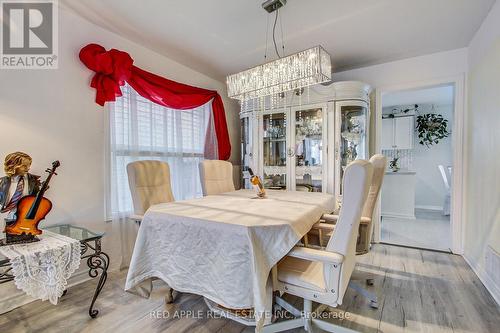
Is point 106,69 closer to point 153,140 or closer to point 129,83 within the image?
point 129,83

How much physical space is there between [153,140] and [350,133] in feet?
7.81

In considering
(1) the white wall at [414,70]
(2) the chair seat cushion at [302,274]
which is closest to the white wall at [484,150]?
(1) the white wall at [414,70]

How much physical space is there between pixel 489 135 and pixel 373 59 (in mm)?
1513

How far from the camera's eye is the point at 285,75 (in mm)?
2014

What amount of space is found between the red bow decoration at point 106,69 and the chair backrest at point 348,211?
2.17m

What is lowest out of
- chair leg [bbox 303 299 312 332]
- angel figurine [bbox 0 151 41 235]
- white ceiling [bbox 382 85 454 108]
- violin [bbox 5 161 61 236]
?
chair leg [bbox 303 299 312 332]

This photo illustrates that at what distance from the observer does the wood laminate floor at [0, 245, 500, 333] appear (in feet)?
5.05

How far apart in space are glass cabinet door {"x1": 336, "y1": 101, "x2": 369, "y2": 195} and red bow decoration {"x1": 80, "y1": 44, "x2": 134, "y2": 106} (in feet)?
7.84

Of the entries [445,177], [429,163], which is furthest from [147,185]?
[429,163]

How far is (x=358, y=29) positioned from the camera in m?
2.31

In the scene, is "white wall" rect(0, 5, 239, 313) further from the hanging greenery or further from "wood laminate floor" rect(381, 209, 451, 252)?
the hanging greenery

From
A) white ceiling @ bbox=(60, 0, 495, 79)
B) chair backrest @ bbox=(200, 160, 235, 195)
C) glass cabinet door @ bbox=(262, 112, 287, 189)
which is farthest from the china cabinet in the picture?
chair backrest @ bbox=(200, 160, 235, 195)

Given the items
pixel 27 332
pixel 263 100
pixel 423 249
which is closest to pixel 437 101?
pixel 423 249

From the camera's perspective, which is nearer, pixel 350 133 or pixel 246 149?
pixel 350 133
